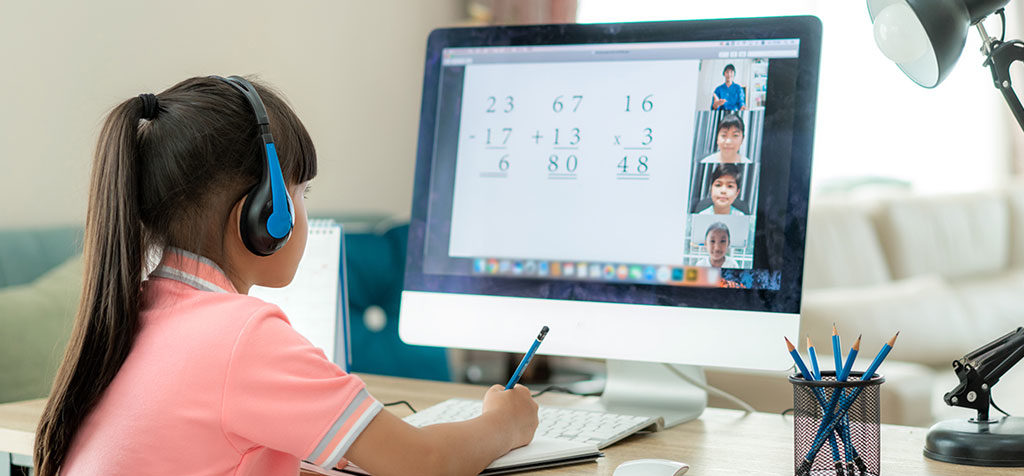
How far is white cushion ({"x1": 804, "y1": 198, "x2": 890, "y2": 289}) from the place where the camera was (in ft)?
10.4

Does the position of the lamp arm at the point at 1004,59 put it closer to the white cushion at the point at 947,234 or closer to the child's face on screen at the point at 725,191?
the child's face on screen at the point at 725,191

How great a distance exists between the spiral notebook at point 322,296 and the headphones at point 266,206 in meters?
0.40

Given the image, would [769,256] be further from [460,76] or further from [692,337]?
[460,76]

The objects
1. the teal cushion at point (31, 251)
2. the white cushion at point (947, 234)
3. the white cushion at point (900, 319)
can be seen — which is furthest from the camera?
the white cushion at point (947, 234)

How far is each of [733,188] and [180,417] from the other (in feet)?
2.02

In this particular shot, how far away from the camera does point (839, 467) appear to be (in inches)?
31.4

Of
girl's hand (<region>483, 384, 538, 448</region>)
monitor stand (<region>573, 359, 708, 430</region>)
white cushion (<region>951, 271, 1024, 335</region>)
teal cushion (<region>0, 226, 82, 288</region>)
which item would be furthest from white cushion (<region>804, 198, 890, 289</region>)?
girl's hand (<region>483, 384, 538, 448</region>)

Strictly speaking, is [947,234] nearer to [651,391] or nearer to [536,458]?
[651,391]

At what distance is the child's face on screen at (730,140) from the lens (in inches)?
41.0

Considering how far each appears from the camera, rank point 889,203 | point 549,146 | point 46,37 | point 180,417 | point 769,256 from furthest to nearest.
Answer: point 889,203 < point 46,37 < point 549,146 < point 769,256 < point 180,417

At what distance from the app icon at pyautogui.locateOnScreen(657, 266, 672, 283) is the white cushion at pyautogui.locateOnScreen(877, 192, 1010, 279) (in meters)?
2.81

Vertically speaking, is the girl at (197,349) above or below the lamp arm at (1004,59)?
below

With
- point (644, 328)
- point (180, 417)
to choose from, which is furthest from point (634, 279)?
point (180, 417)

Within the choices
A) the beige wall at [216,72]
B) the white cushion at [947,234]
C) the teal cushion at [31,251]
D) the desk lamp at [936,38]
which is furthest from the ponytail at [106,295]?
the white cushion at [947,234]
